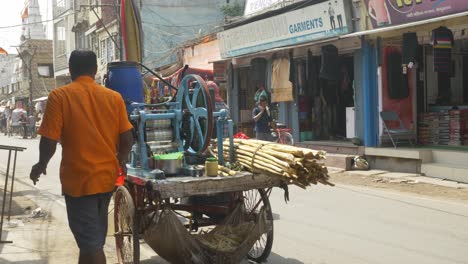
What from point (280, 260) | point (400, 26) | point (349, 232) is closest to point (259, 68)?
point (400, 26)

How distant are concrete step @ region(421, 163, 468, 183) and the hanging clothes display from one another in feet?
17.3

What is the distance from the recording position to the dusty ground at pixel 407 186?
9.55 meters

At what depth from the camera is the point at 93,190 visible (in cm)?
380

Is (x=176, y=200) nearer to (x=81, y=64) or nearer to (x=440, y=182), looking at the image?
(x=81, y=64)

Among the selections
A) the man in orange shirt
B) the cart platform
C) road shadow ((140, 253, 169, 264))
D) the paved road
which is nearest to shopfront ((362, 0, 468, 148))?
the paved road

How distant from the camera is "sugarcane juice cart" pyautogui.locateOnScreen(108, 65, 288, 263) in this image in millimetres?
4676

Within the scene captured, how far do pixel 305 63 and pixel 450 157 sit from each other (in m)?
5.57

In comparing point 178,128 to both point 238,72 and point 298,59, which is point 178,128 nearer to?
point 298,59

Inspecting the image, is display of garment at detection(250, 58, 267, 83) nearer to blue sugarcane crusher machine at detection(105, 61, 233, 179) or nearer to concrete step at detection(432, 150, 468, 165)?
concrete step at detection(432, 150, 468, 165)

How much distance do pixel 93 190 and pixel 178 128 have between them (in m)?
1.87

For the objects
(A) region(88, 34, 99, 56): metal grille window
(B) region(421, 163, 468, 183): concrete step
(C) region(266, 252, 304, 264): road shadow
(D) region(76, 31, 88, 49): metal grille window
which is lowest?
(C) region(266, 252, 304, 264): road shadow

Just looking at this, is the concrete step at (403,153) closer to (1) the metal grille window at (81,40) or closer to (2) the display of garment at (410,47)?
(2) the display of garment at (410,47)

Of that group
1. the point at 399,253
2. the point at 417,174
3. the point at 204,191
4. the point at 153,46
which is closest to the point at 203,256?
the point at 204,191

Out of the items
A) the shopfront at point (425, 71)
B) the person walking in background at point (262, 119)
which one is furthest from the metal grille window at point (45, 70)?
the shopfront at point (425, 71)
